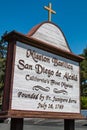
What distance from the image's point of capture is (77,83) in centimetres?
686

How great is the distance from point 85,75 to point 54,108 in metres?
38.0

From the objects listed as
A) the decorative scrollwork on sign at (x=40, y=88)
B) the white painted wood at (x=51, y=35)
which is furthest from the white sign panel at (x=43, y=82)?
the white painted wood at (x=51, y=35)

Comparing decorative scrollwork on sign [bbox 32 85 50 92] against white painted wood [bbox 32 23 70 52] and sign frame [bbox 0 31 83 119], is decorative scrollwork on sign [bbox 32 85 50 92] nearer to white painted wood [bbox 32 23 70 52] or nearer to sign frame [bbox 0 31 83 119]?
sign frame [bbox 0 31 83 119]

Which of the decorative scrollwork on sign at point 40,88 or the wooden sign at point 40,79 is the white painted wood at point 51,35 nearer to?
the wooden sign at point 40,79

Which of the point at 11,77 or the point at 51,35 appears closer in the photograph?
the point at 11,77

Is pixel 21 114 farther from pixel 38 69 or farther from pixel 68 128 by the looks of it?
pixel 68 128

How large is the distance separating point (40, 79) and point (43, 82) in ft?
0.38

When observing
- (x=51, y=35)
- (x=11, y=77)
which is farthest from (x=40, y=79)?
(x=51, y=35)

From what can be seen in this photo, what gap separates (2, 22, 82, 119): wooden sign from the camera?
515 cm

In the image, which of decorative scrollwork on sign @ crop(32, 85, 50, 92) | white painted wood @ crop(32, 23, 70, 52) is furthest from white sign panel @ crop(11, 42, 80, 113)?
white painted wood @ crop(32, 23, 70, 52)

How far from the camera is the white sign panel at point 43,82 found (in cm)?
525

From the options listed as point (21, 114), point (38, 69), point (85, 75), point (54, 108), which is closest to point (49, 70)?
point (38, 69)

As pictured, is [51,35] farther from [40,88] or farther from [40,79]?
[40,88]

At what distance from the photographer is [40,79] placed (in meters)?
5.70
